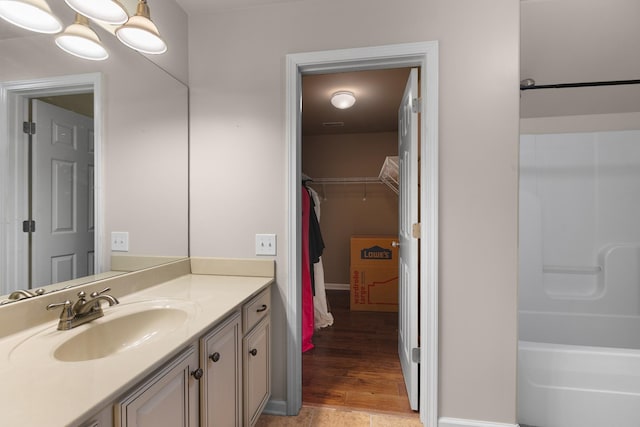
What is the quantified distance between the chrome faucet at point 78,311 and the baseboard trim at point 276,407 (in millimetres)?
1142

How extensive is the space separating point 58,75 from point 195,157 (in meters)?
0.78

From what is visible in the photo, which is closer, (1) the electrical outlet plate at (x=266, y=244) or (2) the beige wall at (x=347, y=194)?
(1) the electrical outlet plate at (x=266, y=244)

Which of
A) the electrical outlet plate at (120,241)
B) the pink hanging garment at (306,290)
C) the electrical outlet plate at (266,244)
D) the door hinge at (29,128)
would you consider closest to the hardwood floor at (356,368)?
the pink hanging garment at (306,290)

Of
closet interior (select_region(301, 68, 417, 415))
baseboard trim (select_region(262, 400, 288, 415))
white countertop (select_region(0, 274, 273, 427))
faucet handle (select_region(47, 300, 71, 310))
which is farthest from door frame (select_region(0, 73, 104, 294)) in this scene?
closet interior (select_region(301, 68, 417, 415))

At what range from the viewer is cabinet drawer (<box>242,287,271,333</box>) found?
4.56 feet

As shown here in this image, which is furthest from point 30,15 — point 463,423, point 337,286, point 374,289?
point 337,286

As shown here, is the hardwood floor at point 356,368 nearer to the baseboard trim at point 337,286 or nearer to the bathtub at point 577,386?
the bathtub at point 577,386

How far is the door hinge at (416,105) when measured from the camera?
171cm

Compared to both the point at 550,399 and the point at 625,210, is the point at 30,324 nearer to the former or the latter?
the point at 550,399

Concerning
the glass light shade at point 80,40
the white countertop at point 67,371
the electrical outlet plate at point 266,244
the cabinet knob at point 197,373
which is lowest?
the cabinet knob at point 197,373

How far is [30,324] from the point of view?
3.21 feet

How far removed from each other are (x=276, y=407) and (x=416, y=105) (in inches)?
77.8

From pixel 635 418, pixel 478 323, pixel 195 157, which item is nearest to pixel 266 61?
pixel 195 157

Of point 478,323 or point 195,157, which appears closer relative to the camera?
point 478,323
